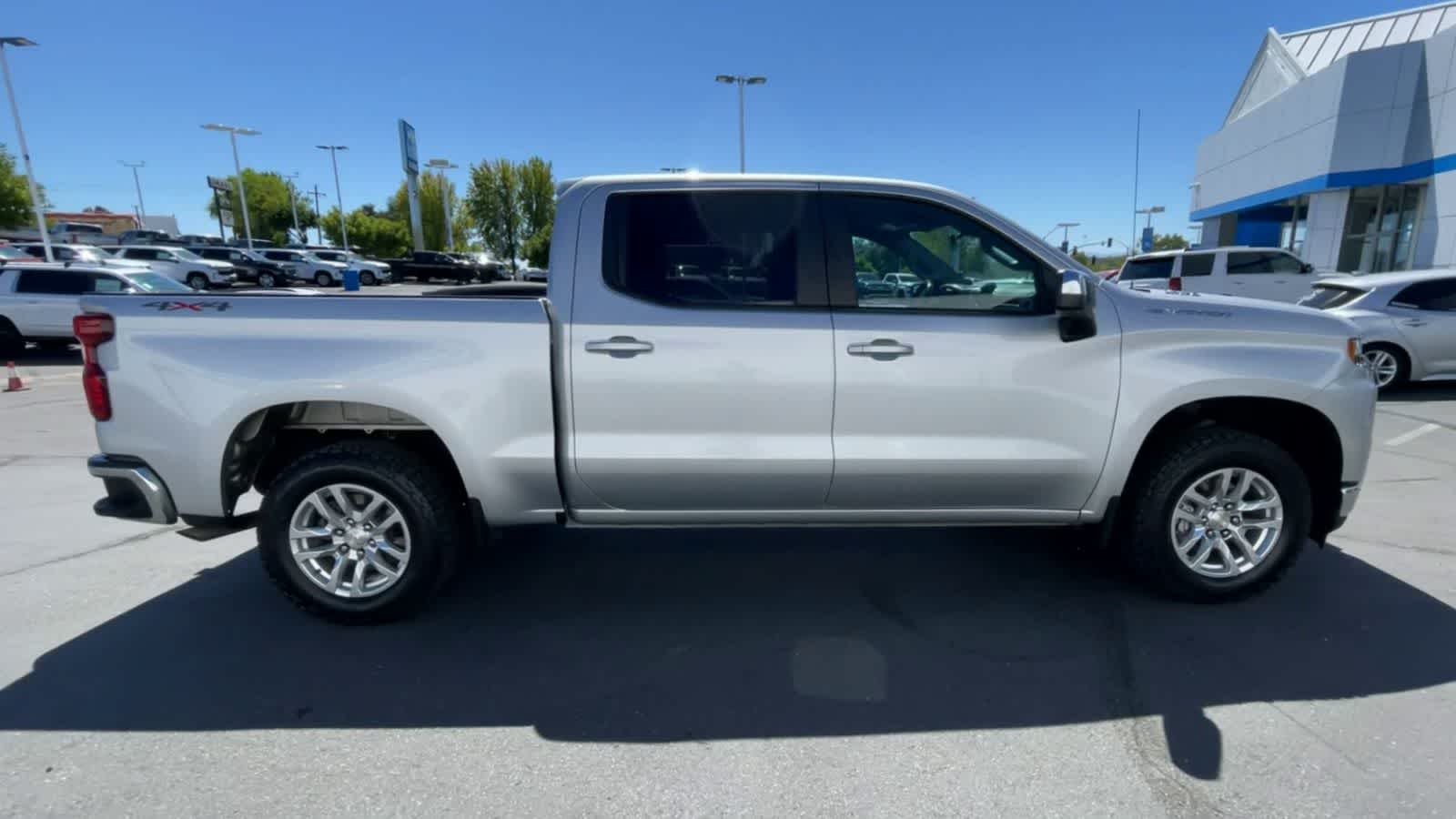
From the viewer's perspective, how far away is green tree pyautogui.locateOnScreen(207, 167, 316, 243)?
80812 millimetres

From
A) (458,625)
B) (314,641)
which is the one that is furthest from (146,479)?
(458,625)

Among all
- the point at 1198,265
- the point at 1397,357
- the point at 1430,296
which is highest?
the point at 1198,265

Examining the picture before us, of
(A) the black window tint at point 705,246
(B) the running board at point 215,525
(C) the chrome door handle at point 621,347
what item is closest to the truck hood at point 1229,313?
(A) the black window tint at point 705,246

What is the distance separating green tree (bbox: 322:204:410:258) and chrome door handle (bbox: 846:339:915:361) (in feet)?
269

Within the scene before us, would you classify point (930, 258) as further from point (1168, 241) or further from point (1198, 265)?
point (1168, 241)

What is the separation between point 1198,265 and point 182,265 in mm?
33154

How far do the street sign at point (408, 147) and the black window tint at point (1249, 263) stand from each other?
170 ft

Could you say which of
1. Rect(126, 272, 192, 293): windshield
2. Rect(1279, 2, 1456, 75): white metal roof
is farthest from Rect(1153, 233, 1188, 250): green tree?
Rect(126, 272, 192, 293): windshield

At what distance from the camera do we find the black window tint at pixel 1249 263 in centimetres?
1385

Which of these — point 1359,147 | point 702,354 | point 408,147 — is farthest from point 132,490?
point 408,147

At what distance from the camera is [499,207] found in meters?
59.1

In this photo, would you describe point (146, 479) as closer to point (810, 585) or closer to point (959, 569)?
point (810, 585)

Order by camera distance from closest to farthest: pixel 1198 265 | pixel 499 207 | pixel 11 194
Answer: pixel 1198 265
pixel 11 194
pixel 499 207

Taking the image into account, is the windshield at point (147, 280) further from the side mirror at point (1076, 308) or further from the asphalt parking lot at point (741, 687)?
the side mirror at point (1076, 308)
